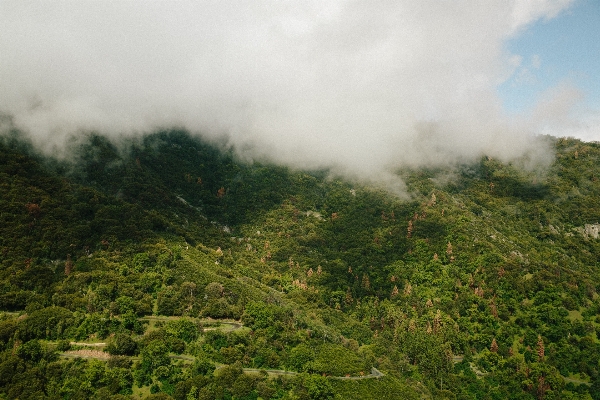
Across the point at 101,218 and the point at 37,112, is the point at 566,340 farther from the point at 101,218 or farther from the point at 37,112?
the point at 37,112

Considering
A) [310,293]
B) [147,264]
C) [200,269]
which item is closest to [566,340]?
[310,293]

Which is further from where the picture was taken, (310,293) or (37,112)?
(37,112)

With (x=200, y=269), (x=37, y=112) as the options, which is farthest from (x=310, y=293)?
(x=37, y=112)

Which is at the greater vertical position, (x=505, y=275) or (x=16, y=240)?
(x=505, y=275)

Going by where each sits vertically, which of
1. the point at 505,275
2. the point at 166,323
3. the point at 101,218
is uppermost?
the point at 505,275

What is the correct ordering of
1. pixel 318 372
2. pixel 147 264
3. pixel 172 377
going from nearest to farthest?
pixel 172 377
pixel 318 372
pixel 147 264

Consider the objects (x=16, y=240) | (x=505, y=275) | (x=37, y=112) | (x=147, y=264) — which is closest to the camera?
(x=16, y=240)
